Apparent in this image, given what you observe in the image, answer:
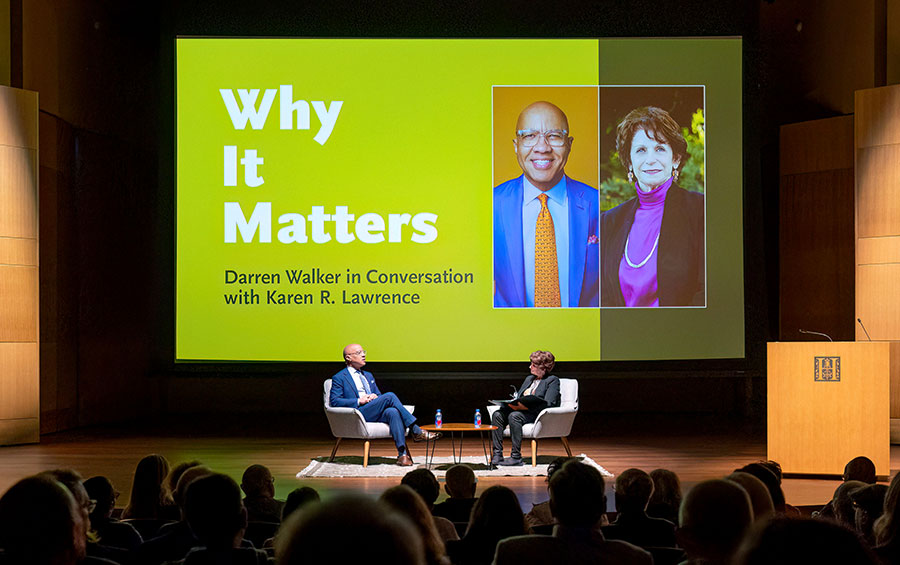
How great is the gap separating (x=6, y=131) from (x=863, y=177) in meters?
7.80

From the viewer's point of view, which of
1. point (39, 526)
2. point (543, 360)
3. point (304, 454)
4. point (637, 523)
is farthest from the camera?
point (304, 454)

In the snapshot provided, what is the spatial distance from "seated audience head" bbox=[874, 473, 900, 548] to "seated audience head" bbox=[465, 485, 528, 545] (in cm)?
85

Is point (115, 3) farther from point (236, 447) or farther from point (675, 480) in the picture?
point (675, 480)

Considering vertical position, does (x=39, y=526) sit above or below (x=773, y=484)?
above

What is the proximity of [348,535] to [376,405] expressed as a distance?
6.61 metres

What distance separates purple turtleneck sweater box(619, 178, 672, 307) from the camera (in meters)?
8.74

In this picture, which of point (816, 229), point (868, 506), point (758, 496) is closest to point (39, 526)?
point (758, 496)

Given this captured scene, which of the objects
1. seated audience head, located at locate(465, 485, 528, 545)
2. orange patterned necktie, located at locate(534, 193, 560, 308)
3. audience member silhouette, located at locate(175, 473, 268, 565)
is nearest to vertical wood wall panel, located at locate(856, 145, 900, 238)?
orange patterned necktie, located at locate(534, 193, 560, 308)

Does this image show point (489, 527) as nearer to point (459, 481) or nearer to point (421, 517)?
point (421, 517)

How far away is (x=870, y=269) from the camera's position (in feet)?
28.6

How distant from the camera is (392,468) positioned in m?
7.00

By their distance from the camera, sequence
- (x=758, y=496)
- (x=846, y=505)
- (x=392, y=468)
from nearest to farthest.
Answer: (x=758, y=496) → (x=846, y=505) → (x=392, y=468)

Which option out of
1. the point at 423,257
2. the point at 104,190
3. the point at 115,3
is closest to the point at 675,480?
the point at 423,257

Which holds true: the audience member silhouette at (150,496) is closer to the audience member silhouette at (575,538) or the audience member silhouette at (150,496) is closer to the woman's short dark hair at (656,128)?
the audience member silhouette at (575,538)
